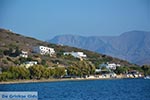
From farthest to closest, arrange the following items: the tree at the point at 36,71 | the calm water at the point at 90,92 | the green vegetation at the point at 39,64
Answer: the tree at the point at 36,71 → the green vegetation at the point at 39,64 → the calm water at the point at 90,92

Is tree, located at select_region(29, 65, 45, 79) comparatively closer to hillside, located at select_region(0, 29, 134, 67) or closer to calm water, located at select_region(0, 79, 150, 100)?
hillside, located at select_region(0, 29, 134, 67)

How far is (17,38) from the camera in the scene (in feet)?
617

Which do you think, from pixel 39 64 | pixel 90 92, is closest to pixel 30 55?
pixel 39 64

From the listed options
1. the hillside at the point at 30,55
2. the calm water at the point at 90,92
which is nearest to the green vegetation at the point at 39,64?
the hillside at the point at 30,55

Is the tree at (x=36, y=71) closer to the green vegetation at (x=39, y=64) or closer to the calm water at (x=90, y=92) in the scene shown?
the green vegetation at (x=39, y=64)

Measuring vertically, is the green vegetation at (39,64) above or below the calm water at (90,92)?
above

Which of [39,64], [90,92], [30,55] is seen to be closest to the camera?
[90,92]

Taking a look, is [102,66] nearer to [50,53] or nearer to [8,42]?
[50,53]

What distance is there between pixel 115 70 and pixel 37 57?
25.2 metres

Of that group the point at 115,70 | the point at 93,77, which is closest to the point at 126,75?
the point at 115,70

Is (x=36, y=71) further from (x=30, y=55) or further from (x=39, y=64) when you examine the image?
(x=30, y=55)

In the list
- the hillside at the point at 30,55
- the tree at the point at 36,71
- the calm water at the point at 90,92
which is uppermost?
the hillside at the point at 30,55

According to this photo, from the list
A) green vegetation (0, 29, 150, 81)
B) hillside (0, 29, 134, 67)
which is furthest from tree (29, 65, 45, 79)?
hillside (0, 29, 134, 67)

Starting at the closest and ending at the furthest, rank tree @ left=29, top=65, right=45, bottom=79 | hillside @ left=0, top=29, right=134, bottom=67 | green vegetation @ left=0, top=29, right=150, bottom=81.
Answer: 1. green vegetation @ left=0, top=29, right=150, bottom=81
2. tree @ left=29, top=65, right=45, bottom=79
3. hillside @ left=0, top=29, right=134, bottom=67
